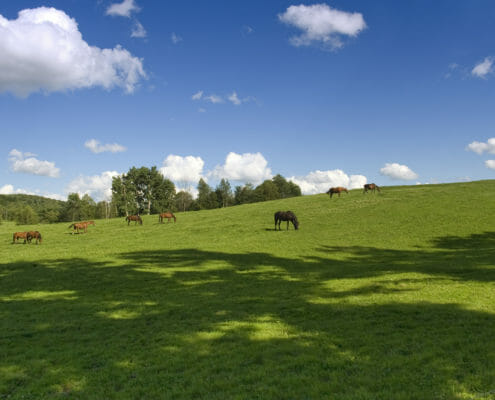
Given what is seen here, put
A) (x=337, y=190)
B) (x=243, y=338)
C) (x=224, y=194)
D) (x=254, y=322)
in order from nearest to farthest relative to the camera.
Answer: (x=243, y=338) → (x=254, y=322) → (x=337, y=190) → (x=224, y=194)

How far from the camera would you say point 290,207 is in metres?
58.1

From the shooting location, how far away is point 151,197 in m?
116

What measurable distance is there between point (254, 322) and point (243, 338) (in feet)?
5.00

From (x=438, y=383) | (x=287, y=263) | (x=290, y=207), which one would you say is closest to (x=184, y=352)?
(x=438, y=383)

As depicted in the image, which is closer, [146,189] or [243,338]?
[243,338]

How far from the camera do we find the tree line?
114m

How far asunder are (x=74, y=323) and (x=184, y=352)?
632cm

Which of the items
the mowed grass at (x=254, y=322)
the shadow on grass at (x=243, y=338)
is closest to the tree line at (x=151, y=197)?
the mowed grass at (x=254, y=322)

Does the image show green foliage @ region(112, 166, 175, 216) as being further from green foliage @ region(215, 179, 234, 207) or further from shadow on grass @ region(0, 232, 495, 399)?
shadow on grass @ region(0, 232, 495, 399)

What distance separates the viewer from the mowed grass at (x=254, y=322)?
7578mm

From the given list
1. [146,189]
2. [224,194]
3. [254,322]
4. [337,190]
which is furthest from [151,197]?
[254,322]

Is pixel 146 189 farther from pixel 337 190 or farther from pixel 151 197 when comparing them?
pixel 337 190

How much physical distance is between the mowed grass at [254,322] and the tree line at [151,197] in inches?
3391

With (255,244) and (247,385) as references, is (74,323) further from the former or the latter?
(255,244)
